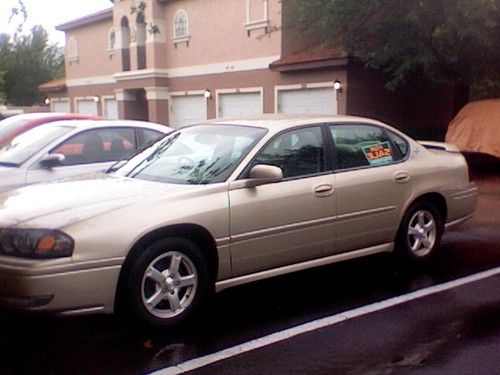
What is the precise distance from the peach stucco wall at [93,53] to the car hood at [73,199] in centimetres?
2448

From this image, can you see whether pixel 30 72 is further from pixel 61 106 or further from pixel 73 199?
pixel 73 199

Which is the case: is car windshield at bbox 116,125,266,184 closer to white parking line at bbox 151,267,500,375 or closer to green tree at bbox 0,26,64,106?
white parking line at bbox 151,267,500,375

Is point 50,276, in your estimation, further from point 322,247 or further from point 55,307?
point 322,247

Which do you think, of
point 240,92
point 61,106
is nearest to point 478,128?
point 240,92

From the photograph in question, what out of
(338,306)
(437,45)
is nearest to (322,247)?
(338,306)

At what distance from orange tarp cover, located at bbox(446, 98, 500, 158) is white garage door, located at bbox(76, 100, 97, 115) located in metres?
19.6

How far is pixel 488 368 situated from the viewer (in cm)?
445

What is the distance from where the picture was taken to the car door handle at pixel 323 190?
6043 millimetres

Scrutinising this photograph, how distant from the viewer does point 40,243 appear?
15.6 feet

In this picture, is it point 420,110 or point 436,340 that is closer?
point 436,340

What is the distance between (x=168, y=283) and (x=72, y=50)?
99.9 feet

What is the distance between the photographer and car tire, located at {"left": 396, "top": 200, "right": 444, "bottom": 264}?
271 inches

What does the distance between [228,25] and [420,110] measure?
6.78 m

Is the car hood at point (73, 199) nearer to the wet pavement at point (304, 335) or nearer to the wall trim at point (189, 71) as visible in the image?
the wet pavement at point (304, 335)
